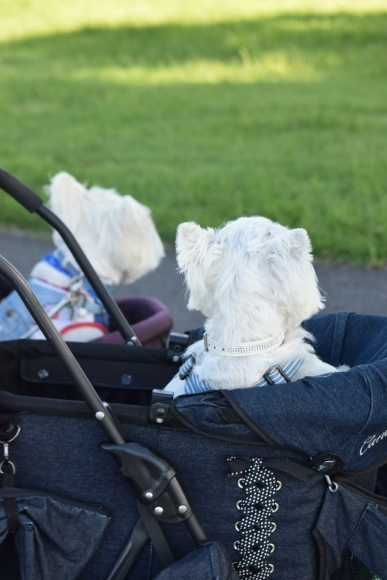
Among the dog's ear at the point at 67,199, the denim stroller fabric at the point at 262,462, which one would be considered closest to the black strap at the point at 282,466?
the denim stroller fabric at the point at 262,462

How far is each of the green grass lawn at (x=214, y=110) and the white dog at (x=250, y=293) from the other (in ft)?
9.55

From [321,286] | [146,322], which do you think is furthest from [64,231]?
[321,286]

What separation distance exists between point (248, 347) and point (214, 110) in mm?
6111

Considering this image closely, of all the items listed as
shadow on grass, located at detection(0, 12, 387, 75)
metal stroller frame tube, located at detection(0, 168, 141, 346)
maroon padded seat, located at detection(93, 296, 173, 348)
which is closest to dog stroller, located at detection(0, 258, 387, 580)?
metal stroller frame tube, located at detection(0, 168, 141, 346)

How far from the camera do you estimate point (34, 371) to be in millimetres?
2914

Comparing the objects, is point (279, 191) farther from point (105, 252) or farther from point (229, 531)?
point (229, 531)

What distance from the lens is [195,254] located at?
88.7 inches

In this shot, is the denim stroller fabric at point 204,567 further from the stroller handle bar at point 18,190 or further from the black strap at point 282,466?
the stroller handle bar at point 18,190

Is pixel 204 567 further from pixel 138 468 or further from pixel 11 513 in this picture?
pixel 11 513

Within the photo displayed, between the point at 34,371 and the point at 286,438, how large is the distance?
117cm

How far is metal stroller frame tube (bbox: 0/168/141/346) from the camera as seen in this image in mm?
2826

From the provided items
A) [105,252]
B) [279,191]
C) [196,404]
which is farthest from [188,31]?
[196,404]

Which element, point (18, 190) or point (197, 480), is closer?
point (197, 480)

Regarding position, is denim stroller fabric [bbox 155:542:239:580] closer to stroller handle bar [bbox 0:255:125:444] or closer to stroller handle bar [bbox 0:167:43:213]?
stroller handle bar [bbox 0:255:125:444]
